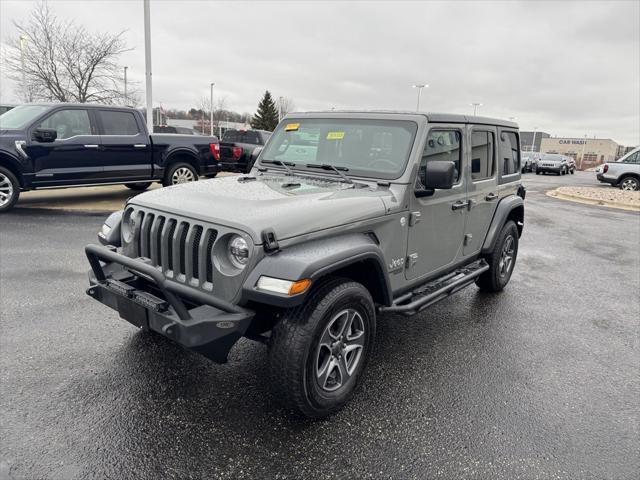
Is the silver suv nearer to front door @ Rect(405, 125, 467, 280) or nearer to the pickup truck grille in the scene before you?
front door @ Rect(405, 125, 467, 280)

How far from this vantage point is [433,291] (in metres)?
3.86

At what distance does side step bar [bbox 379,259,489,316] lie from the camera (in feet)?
11.4

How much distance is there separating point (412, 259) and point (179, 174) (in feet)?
26.8

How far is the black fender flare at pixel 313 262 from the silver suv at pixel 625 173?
2006 centimetres

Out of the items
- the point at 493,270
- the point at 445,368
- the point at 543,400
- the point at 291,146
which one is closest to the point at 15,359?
the point at 291,146

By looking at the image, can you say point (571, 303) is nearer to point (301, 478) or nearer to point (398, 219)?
point (398, 219)

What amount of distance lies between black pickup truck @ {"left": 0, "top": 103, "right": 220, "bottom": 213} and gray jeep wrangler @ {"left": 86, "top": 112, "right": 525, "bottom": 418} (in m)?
5.95

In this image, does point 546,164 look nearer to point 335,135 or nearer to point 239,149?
point 239,149

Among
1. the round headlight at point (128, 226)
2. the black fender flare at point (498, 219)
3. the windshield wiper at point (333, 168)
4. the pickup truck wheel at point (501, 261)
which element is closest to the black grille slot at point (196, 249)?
the round headlight at point (128, 226)

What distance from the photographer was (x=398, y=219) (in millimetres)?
3393

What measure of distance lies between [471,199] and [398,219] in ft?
4.39

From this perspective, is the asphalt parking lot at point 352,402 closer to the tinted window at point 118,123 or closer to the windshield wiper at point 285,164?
the windshield wiper at point 285,164

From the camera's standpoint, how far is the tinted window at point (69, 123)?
846 cm

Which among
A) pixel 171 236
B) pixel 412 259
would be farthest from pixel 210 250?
pixel 412 259
